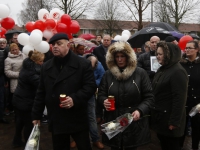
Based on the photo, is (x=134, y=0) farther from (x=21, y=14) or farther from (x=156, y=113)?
(x=21, y=14)

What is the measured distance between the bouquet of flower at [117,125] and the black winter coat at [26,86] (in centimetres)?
176

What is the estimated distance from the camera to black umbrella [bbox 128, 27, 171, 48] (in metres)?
7.20

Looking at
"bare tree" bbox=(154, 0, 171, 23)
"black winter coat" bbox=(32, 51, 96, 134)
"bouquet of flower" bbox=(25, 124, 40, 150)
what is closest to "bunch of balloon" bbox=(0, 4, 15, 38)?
"black winter coat" bbox=(32, 51, 96, 134)

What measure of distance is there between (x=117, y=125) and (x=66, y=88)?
783 mm

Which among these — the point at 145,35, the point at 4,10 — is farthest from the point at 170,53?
the point at 4,10

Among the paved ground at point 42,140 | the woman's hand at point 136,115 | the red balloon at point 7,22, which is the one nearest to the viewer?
the woman's hand at point 136,115

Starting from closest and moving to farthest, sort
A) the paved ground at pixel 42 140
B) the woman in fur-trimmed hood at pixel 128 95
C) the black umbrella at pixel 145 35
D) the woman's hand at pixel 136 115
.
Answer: the woman's hand at pixel 136 115
the woman in fur-trimmed hood at pixel 128 95
the paved ground at pixel 42 140
the black umbrella at pixel 145 35

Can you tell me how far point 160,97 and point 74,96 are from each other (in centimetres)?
128

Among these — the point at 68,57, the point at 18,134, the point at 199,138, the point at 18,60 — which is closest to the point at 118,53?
the point at 68,57

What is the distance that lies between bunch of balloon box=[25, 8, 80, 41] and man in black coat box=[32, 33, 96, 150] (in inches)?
129

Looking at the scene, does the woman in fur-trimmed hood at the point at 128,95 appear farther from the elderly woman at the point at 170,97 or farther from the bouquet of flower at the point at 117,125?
the elderly woman at the point at 170,97

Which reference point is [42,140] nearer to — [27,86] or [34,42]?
[27,86]

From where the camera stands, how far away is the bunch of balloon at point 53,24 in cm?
636

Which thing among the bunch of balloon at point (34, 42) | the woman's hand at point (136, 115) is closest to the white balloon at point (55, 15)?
the bunch of balloon at point (34, 42)
